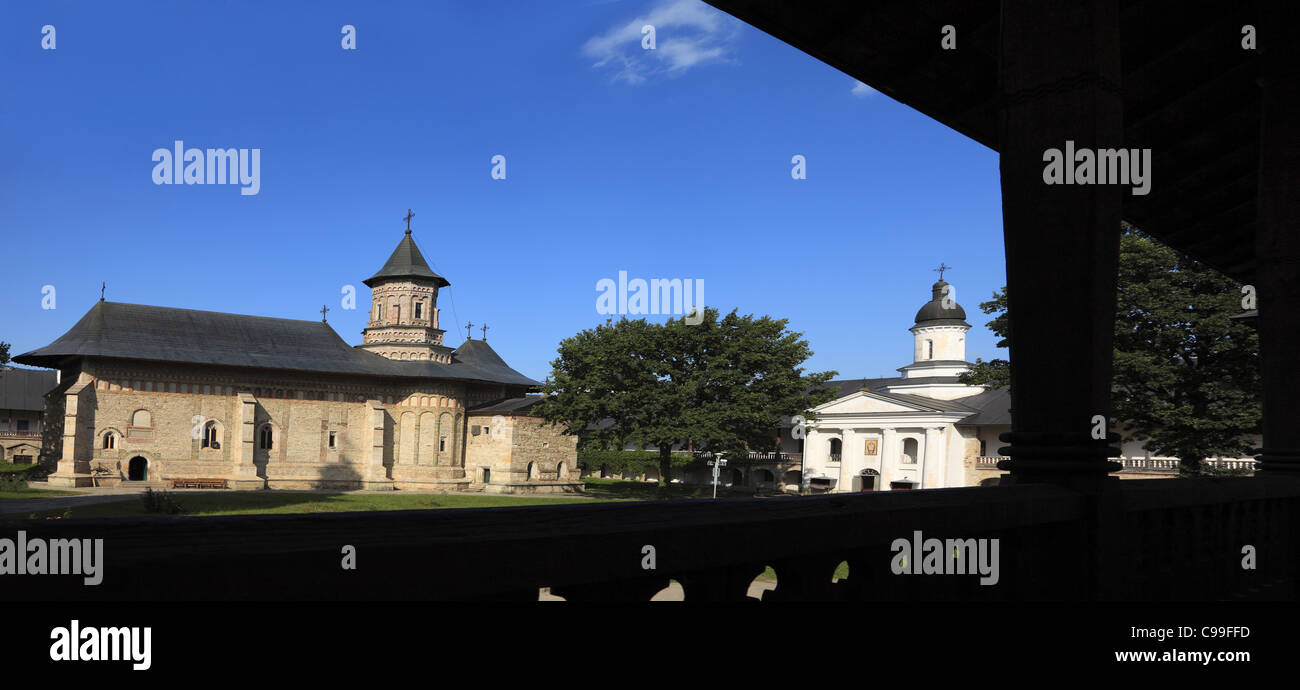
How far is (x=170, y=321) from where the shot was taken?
163 ft

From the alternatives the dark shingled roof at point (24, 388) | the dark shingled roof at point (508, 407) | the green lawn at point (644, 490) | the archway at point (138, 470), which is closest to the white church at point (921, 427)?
the green lawn at point (644, 490)

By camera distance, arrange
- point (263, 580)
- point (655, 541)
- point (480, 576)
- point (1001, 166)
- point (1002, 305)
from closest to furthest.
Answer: point (263, 580) → point (480, 576) → point (655, 541) → point (1001, 166) → point (1002, 305)

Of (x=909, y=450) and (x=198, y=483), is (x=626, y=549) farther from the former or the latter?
(x=909, y=450)

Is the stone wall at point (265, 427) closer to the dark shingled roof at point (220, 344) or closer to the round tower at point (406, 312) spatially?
the dark shingled roof at point (220, 344)

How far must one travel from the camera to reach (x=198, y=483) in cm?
4416

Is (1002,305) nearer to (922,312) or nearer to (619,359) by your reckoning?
(619,359)

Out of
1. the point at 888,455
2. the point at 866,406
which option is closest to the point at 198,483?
the point at 866,406

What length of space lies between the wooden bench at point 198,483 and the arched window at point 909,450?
136 feet

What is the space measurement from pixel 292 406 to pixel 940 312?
48.2 metres

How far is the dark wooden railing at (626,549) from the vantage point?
134 cm

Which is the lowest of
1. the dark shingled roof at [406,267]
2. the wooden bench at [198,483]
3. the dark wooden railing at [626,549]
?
the wooden bench at [198,483]

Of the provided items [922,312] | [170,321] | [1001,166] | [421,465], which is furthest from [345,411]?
[1001,166]
